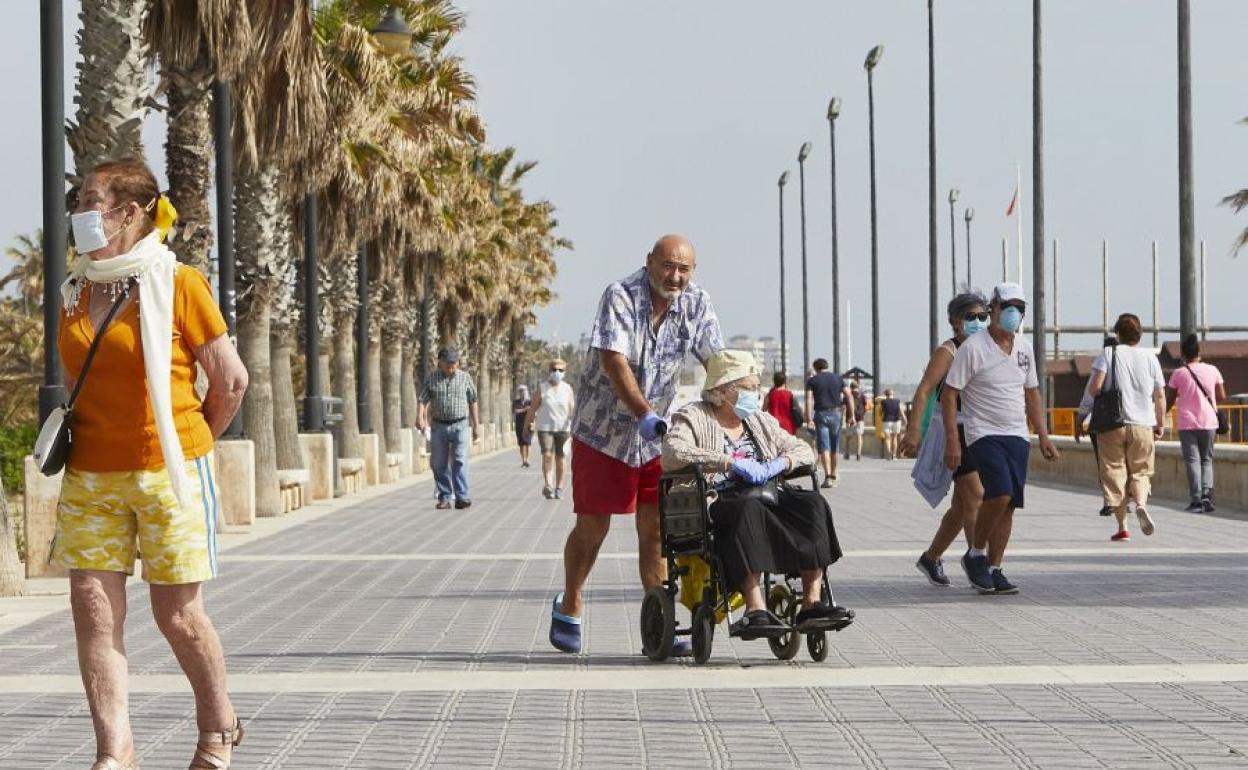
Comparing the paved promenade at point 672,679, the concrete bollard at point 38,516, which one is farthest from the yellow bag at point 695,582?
the concrete bollard at point 38,516

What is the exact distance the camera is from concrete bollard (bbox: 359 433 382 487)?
34062 millimetres

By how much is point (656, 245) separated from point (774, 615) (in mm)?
1602

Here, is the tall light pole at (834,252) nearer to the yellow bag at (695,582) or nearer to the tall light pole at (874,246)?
the tall light pole at (874,246)

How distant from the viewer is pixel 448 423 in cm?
2433

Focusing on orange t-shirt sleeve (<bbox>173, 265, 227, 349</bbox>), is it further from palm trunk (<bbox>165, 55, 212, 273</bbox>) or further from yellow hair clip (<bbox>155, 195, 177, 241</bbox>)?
palm trunk (<bbox>165, 55, 212, 273</bbox>)

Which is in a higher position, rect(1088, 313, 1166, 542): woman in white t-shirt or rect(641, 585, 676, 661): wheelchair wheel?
rect(1088, 313, 1166, 542): woman in white t-shirt

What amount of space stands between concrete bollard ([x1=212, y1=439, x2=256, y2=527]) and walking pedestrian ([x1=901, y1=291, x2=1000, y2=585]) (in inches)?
382

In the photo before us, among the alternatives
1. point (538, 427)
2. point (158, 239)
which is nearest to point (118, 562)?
point (158, 239)

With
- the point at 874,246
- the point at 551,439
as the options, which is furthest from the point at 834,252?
the point at 551,439

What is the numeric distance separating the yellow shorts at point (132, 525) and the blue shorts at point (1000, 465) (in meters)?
6.72

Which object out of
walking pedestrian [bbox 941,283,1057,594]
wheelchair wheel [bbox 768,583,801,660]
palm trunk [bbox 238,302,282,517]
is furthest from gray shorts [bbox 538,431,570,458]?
wheelchair wheel [bbox 768,583,801,660]

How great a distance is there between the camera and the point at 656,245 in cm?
918

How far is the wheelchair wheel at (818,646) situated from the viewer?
917cm

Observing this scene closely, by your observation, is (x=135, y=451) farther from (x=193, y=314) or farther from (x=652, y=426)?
(x=652, y=426)
